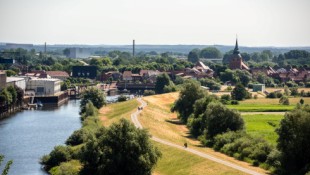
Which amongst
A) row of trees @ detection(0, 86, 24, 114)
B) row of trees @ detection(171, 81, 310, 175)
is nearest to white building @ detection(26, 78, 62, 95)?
row of trees @ detection(0, 86, 24, 114)

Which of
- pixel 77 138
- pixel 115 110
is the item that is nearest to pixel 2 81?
pixel 115 110

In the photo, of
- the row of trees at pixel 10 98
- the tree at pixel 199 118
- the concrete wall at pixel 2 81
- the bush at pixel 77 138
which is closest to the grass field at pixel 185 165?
the bush at pixel 77 138

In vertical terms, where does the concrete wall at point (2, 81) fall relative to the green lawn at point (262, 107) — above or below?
above

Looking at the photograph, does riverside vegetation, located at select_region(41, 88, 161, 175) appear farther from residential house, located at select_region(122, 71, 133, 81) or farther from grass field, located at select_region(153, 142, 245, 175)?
residential house, located at select_region(122, 71, 133, 81)

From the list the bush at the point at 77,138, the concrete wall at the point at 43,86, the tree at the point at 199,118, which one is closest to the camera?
the bush at the point at 77,138

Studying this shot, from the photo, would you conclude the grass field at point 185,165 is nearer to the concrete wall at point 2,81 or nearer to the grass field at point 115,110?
the grass field at point 115,110

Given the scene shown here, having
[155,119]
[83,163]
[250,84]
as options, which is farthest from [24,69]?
[83,163]

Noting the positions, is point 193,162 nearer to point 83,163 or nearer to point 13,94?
point 83,163
